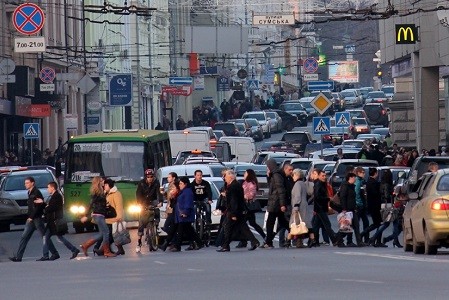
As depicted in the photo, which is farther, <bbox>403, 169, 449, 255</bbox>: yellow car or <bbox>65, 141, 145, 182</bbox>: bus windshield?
<bbox>65, 141, 145, 182</bbox>: bus windshield

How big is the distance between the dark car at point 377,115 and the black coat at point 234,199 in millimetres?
72124

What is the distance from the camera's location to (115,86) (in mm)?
70625

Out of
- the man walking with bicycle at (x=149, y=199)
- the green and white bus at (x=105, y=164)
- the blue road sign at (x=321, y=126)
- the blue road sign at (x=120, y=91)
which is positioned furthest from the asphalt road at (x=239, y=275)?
the blue road sign at (x=120, y=91)

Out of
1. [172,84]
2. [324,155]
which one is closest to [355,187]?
[324,155]

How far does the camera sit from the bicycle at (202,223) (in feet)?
106

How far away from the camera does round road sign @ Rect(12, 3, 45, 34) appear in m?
45.5

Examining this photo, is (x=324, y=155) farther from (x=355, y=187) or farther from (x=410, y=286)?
(x=410, y=286)

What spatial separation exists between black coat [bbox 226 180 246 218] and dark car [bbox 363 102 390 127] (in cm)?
7212

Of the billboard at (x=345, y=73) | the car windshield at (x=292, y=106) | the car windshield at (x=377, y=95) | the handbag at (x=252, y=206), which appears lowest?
the handbag at (x=252, y=206)

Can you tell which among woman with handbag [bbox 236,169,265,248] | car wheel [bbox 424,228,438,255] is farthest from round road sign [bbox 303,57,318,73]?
car wheel [bbox 424,228,438,255]

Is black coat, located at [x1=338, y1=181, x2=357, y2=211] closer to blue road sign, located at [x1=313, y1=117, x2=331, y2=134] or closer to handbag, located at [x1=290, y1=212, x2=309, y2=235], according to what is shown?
handbag, located at [x1=290, y1=212, x2=309, y2=235]

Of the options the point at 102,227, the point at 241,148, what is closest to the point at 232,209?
the point at 102,227

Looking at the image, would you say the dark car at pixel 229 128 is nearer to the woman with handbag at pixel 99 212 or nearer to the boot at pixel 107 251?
the woman with handbag at pixel 99 212

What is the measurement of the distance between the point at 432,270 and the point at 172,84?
246ft
